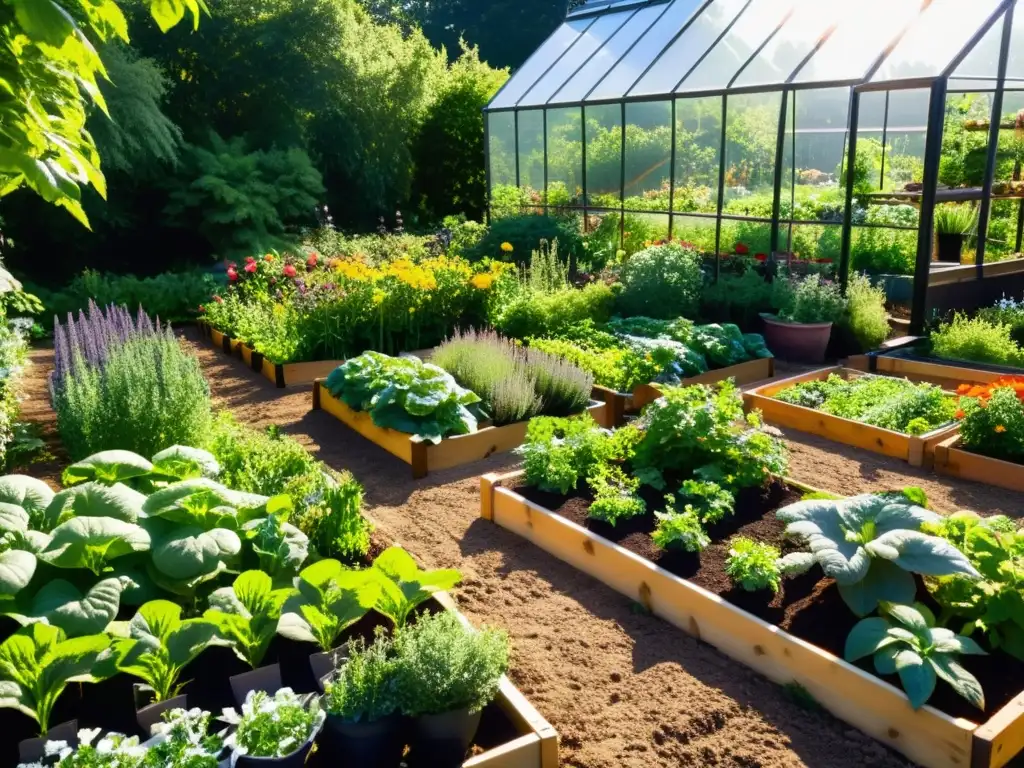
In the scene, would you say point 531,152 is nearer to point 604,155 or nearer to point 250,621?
point 604,155

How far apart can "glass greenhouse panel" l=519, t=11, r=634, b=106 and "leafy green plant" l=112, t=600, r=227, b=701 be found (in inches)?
389

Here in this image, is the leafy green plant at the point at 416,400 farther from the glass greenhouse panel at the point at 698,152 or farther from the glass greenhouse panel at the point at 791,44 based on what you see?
the glass greenhouse panel at the point at 791,44

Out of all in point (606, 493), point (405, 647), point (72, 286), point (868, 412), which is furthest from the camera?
point (72, 286)

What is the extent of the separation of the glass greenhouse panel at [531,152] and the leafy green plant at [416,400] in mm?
6502

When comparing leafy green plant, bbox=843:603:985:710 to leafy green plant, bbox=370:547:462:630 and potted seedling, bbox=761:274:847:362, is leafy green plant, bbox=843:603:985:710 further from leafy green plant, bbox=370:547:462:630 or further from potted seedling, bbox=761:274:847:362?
potted seedling, bbox=761:274:847:362

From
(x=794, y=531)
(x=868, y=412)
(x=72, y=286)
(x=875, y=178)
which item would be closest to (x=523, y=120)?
(x=875, y=178)

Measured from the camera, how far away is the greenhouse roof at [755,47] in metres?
7.53

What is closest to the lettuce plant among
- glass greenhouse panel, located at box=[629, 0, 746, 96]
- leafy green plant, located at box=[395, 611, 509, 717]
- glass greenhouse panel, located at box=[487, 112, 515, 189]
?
leafy green plant, located at box=[395, 611, 509, 717]

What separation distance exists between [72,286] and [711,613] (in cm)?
1052

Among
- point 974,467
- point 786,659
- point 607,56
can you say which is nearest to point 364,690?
point 786,659

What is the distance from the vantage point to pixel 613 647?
3.26 metres

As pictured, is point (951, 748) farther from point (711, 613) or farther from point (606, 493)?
point (606, 493)

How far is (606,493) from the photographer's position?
13.3 ft

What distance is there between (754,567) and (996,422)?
250 centimetres
